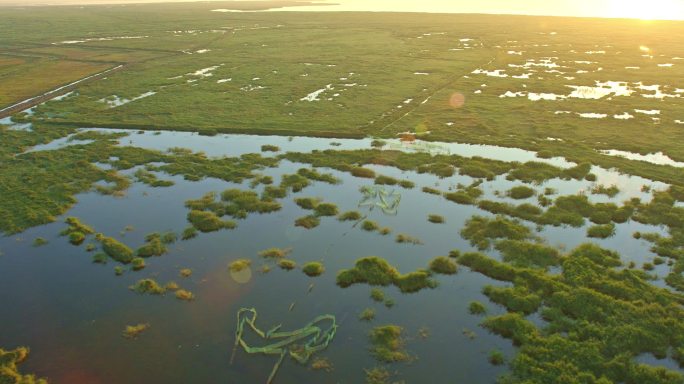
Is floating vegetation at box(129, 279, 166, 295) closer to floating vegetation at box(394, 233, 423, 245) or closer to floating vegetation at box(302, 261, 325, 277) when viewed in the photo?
floating vegetation at box(302, 261, 325, 277)

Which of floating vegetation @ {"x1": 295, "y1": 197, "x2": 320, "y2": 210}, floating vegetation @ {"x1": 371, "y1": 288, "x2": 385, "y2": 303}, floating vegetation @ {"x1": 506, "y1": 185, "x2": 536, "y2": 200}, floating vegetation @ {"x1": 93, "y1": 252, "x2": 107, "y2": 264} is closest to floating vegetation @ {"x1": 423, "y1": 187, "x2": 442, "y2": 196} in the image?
floating vegetation @ {"x1": 506, "y1": 185, "x2": 536, "y2": 200}

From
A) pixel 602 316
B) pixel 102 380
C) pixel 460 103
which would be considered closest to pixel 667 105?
pixel 460 103

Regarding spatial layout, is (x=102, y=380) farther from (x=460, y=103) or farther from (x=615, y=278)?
(x=460, y=103)

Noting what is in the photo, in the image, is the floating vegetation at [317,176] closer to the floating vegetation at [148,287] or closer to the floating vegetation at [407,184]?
the floating vegetation at [407,184]

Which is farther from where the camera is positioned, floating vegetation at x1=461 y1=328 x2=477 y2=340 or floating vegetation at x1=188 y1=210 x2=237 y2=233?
floating vegetation at x1=188 y1=210 x2=237 y2=233

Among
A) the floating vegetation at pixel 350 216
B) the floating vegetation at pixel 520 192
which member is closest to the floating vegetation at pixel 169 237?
the floating vegetation at pixel 350 216

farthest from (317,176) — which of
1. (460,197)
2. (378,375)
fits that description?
(378,375)
